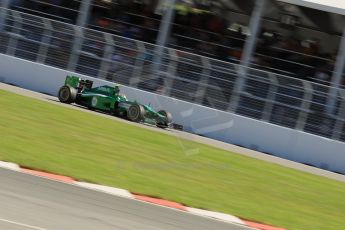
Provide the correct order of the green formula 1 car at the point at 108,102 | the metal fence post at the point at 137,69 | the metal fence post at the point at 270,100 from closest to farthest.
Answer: the green formula 1 car at the point at 108,102 < the metal fence post at the point at 270,100 < the metal fence post at the point at 137,69

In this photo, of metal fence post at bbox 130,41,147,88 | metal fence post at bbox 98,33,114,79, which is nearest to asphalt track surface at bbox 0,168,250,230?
metal fence post at bbox 130,41,147,88

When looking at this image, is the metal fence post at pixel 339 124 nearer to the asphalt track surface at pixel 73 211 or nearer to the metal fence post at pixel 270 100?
the metal fence post at pixel 270 100

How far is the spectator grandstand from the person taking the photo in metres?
18.8

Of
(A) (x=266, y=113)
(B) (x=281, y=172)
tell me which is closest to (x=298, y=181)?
(B) (x=281, y=172)

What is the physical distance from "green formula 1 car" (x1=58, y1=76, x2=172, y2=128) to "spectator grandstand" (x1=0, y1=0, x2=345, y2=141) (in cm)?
147

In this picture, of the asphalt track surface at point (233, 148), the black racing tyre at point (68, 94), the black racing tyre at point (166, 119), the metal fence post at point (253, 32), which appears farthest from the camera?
the metal fence post at point (253, 32)

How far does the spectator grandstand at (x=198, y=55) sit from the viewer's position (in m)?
18.8

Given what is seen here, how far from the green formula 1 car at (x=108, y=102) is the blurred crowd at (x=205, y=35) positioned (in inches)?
116

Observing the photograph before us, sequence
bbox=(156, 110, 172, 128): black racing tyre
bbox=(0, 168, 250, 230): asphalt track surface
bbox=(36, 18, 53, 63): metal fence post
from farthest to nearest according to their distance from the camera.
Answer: bbox=(36, 18, 53, 63): metal fence post
bbox=(156, 110, 172, 128): black racing tyre
bbox=(0, 168, 250, 230): asphalt track surface

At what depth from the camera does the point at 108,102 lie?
18516 millimetres

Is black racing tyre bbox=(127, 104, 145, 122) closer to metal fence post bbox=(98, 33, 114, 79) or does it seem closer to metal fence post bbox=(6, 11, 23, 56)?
metal fence post bbox=(98, 33, 114, 79)

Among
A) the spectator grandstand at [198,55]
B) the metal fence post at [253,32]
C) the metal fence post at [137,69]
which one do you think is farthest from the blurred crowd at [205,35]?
the metal fence post at [137,69]

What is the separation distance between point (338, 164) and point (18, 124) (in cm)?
786

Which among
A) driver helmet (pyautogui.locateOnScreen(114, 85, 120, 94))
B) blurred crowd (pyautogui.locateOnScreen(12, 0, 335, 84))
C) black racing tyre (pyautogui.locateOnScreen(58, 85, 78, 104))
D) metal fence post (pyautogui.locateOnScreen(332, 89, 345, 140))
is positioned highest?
blurred crowd (pyautogui.locateOnScreen(12, 0, 335, 84))
